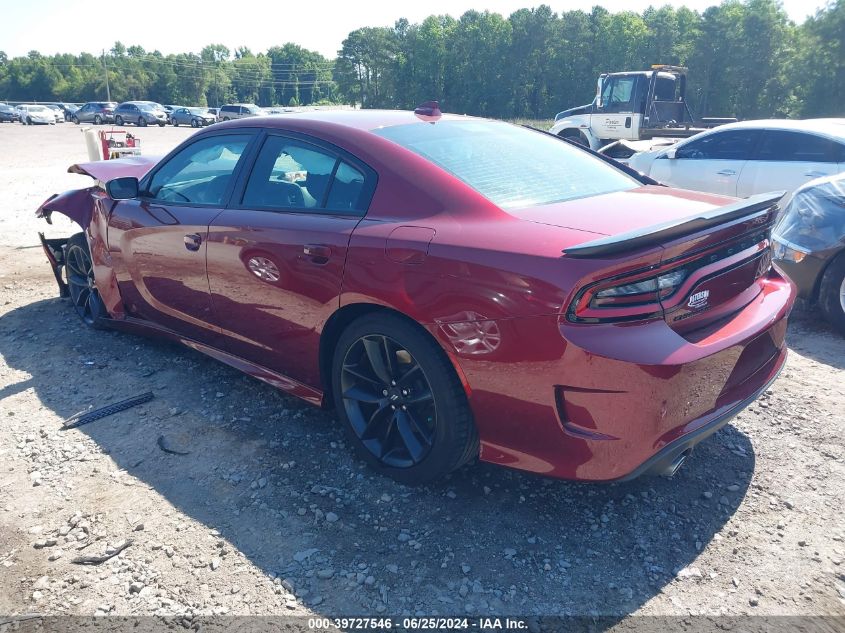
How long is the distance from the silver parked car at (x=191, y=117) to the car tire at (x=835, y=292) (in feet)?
150

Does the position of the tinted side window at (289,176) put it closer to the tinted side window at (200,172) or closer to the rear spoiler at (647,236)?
the tinted side window at (200,172)

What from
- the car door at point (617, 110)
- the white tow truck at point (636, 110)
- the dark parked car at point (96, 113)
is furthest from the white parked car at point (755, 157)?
the dark parked car at point (96, 113)

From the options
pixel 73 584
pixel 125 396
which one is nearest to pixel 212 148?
pixel 125 396

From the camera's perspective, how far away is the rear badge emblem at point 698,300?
2.36m

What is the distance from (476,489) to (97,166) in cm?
418

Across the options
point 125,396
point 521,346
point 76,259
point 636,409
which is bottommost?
point 125,396

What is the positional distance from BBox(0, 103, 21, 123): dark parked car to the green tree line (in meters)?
38.9

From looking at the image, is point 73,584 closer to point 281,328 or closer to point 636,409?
point 281,328

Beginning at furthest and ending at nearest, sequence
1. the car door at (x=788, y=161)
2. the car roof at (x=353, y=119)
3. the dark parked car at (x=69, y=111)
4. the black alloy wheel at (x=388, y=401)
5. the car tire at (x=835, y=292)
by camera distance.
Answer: the dark parked car at (x=69, y=111) → the car door at (x=788, y=161) → the car tire at (x=835, y=292) → the car roof at (x=353, y=119) → the black alloy wheel at (x=388, y=401)

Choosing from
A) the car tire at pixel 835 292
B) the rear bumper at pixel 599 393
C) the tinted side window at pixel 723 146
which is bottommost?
the car tire at pixel 835 292

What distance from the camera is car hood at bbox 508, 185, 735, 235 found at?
2455mm

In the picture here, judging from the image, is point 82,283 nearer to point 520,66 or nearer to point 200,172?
point 200,172

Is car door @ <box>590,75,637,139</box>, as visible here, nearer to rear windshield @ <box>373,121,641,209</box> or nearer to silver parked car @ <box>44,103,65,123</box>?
rear windshield @ <box>373,121,641,209</box>

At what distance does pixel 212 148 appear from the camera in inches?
151
